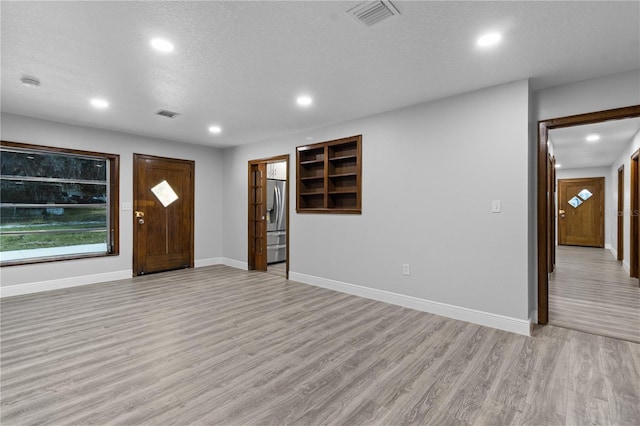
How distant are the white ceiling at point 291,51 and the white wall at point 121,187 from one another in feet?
2.25

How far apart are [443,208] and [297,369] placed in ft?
7.71

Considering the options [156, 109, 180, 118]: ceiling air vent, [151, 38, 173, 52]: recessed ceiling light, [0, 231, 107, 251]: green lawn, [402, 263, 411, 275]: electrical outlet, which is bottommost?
[402, 263, 411, 275]: electrical outlet

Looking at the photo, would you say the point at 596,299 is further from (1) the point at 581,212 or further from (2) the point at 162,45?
(1) the point at 581,212

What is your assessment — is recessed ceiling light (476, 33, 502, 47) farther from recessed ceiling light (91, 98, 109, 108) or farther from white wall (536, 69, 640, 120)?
recessed ceiling light (91, 98, 109, 108)

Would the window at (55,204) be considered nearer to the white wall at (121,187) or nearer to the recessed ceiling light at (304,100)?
the white wall at (121,187)

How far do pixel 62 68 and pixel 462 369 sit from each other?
430 cm

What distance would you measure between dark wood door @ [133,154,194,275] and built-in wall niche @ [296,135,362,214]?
252 centimetres

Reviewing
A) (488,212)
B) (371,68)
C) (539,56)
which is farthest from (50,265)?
(539,56)


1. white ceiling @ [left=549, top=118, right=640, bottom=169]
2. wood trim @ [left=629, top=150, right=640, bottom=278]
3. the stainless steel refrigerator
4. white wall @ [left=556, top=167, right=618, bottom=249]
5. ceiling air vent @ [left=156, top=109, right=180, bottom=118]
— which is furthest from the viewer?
white wall @ [left=556, top=167, right=618, bottom=249]

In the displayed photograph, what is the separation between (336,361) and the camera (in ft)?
8.18

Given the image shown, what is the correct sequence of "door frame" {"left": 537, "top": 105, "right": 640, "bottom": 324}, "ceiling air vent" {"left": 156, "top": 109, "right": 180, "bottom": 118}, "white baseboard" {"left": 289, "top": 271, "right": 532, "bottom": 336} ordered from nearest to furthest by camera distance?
1. "white baseboard" {"left": 289, "top": 271, "right": 532, "bottom": 336}
2. "door frame" {"left": 537, "top": 105, "right": 640, "bottom": 324}
3. "ceiling air vent" {"left": 156, "top": 109, "right": 180, "bottom": 118}

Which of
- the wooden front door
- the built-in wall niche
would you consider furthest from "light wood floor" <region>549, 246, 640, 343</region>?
the wooden front door

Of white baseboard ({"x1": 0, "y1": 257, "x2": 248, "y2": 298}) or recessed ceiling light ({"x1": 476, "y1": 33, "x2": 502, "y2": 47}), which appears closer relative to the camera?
recessed ceiling light ({"x1": 476, "y1": 33, "x2": 502, "y2": 47})

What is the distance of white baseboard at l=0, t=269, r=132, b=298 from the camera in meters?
4.30
